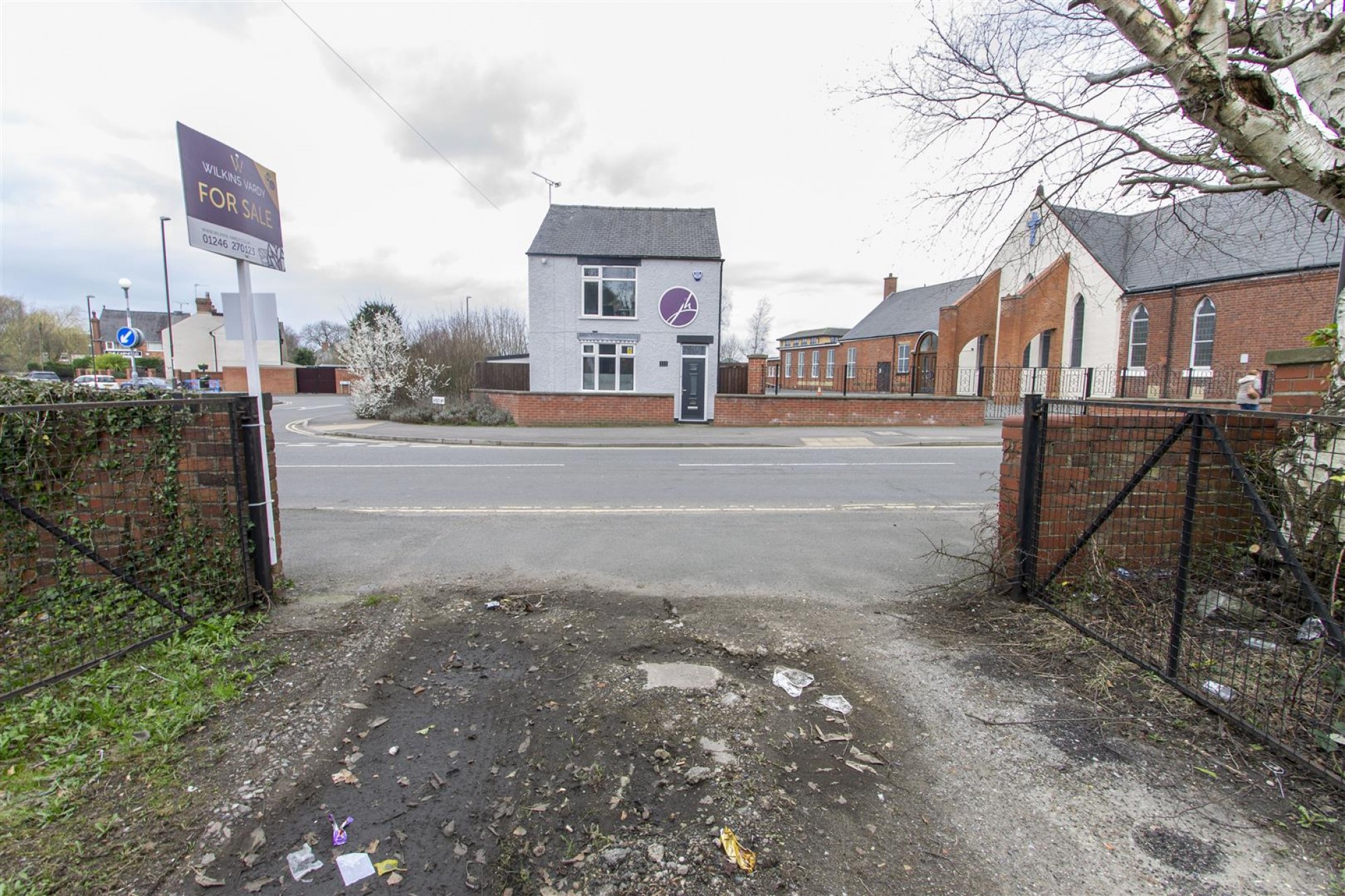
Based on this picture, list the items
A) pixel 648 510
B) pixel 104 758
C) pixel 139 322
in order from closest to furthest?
pixel 104 758 < pixel 648 510 < pixel 139 322

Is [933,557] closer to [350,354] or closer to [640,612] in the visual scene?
[640,612]

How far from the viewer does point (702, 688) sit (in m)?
3.28

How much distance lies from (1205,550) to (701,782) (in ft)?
13.1

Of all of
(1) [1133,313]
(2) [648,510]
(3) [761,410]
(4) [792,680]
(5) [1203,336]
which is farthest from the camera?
(1) [1133,313]

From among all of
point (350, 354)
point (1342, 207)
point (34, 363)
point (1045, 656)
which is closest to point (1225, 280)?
point (1342, 207)

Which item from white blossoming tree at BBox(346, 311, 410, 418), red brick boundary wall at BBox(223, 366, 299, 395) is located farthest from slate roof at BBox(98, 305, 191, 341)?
white blossoming tree at BBox(346, 311, 410, 418)

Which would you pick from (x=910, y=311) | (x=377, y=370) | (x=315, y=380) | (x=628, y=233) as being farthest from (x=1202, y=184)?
(x=315, y=380)

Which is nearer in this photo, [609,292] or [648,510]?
[648,510]

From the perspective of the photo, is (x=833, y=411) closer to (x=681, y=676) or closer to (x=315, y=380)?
(x=681, y=676)

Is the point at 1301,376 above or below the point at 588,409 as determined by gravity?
above

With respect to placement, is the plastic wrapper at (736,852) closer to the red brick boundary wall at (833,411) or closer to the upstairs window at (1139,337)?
the red brick boundary wall at (833,411)

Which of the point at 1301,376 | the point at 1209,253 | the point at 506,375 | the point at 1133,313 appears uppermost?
the point at 1209,253

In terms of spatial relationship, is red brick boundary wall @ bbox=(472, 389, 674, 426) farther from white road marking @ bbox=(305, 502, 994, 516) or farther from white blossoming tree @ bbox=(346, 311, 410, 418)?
white road marking @ bbox=(305, 502, 994, 516)

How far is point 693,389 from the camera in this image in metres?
22.4
